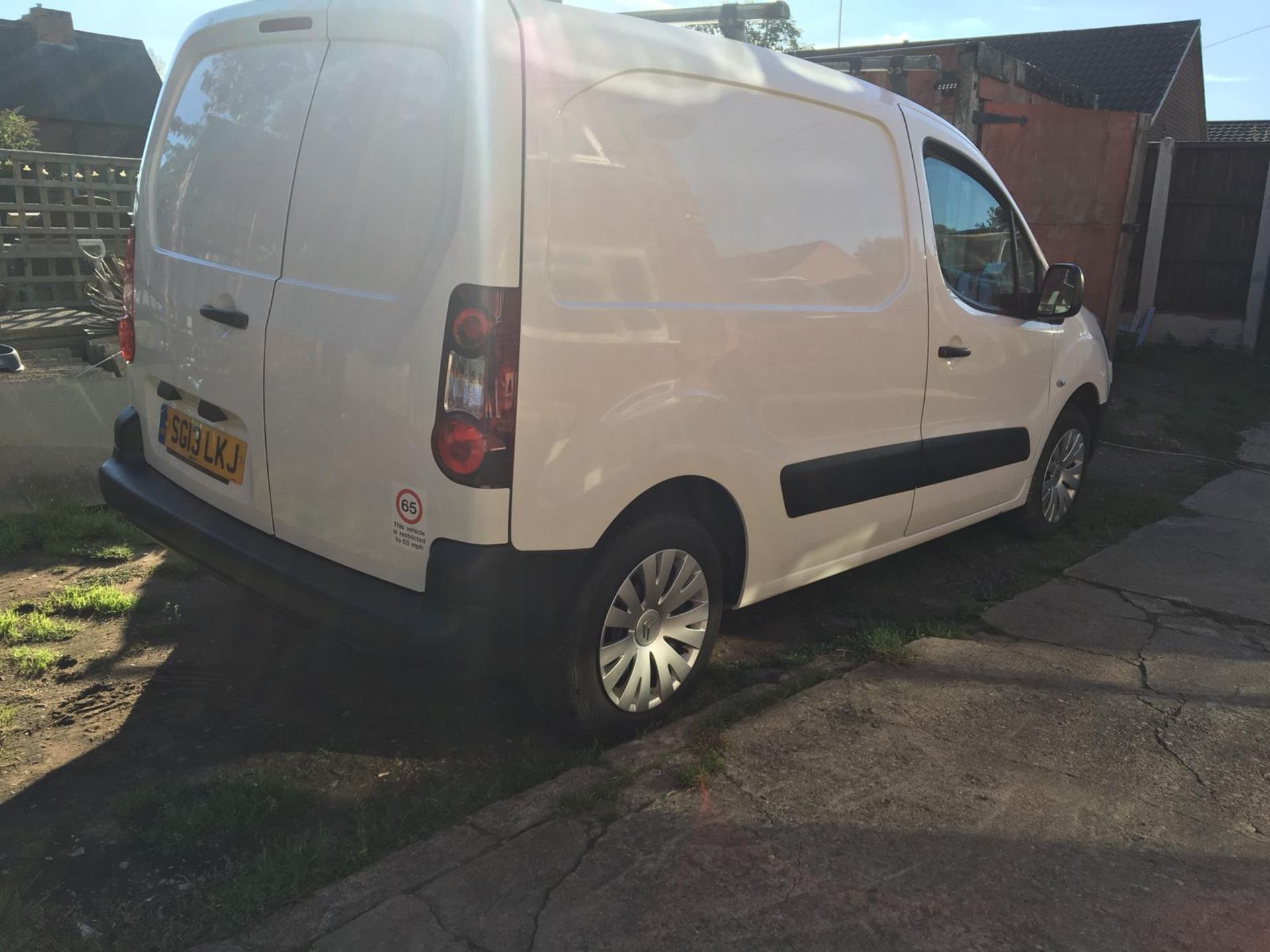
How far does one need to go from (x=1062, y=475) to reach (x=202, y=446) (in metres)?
4.33

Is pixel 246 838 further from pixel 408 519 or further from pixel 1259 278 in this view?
pixel 1259 278

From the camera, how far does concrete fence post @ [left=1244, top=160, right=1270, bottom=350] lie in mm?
12961

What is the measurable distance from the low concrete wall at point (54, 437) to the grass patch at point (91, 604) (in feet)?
4.24

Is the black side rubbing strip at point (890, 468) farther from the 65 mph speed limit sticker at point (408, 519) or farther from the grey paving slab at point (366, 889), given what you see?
the grey paving slab at point (366, 889)

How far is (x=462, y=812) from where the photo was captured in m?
2.68

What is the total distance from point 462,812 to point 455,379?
45.6 inches

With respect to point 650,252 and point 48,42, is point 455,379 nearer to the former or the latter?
point 650,252

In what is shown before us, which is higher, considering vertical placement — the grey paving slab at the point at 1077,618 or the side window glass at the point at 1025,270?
the side window glass at the point at 1025,270

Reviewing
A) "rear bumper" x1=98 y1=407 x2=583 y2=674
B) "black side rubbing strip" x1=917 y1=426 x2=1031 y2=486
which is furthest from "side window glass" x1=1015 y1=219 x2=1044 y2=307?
"rear bumper" x1=98 y1=407 x2=583 y2=674

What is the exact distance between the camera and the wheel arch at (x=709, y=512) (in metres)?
2.93

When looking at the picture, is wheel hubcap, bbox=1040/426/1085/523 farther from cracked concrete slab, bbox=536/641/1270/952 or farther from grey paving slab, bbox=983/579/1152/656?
cracked concrete slab, bbox=536/641/1270/952

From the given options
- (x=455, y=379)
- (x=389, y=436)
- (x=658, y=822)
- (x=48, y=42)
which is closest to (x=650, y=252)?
(x=455, y=379)

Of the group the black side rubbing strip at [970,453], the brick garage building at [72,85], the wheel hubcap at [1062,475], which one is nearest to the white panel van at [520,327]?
the black side rubbing strip at [970,453]

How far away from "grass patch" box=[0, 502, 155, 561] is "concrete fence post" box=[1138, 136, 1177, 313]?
43.6ft
